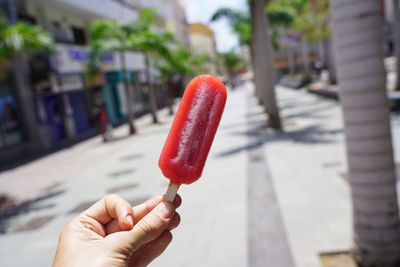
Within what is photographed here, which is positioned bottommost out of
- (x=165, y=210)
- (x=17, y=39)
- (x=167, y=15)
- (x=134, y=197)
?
(x=134, y=197)

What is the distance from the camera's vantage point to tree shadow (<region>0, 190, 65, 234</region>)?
349 inches

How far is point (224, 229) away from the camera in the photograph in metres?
6.25

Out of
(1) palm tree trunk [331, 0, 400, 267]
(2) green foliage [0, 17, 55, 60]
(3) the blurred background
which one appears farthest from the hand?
(2) green foliage [0, 17, 55, 60]

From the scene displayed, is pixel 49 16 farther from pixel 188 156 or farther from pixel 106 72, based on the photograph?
pixel 188 156

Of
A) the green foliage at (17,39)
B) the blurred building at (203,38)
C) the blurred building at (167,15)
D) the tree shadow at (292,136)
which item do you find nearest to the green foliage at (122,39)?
the tree shadow at (292,136)

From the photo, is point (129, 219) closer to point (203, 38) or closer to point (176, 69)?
point (176, 69)

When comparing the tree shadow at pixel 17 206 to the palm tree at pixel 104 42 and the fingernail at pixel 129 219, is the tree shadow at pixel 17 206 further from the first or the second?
the palm tree at pixel 104 42

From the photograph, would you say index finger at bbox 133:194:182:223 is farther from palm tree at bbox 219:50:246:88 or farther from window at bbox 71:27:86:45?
palm tree at bbox 219:50:246:88

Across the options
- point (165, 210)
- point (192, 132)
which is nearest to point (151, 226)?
point (165, 210)

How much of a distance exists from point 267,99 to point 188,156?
13.7 m

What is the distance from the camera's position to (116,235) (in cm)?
162

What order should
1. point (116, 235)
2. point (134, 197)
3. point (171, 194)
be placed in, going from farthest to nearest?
point (134, 197), point (171, 194), point (116, 235)

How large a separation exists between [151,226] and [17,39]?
1014cm

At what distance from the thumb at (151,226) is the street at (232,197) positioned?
360cm
